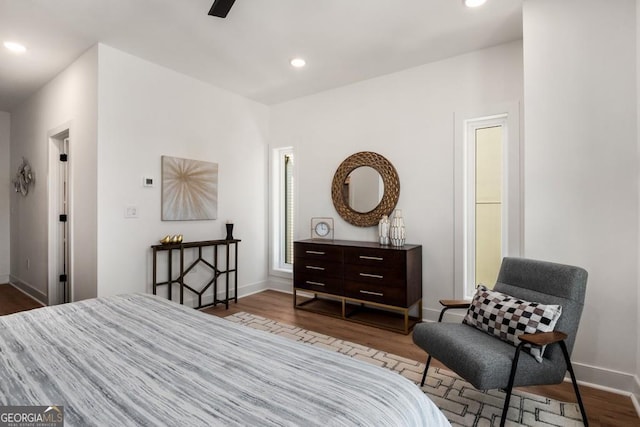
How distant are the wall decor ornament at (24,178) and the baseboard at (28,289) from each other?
1.30 m

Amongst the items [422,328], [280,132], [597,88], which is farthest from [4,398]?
[280,132]

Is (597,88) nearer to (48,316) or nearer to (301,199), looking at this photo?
(301,199)

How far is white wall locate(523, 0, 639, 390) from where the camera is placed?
2.08m

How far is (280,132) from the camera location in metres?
4.73

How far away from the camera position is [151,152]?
3.44 meters

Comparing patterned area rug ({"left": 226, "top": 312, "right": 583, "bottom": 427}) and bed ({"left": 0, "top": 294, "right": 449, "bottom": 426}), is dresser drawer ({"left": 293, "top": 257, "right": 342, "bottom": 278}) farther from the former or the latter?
bed ({"left": 0, "top": 294, "right": 449, "bottom": 426})

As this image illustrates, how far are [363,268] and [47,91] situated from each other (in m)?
4.36

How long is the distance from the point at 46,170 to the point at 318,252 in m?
3.43

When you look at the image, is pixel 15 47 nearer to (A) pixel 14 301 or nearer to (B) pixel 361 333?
(A) pixel 14 301

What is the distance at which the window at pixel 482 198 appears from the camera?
121 inches

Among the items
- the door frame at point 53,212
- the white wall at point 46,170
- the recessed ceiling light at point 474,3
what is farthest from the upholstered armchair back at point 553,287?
the door frame at point 53,212

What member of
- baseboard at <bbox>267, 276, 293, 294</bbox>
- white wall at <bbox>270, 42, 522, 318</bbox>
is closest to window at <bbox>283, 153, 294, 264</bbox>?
baseboard at <bbox>267, 276, 293, 294</bbox>

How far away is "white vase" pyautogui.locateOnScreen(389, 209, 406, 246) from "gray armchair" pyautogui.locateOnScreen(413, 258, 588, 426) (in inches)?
49.9

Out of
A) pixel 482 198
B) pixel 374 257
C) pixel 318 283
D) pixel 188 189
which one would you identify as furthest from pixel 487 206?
pixel 188 189
